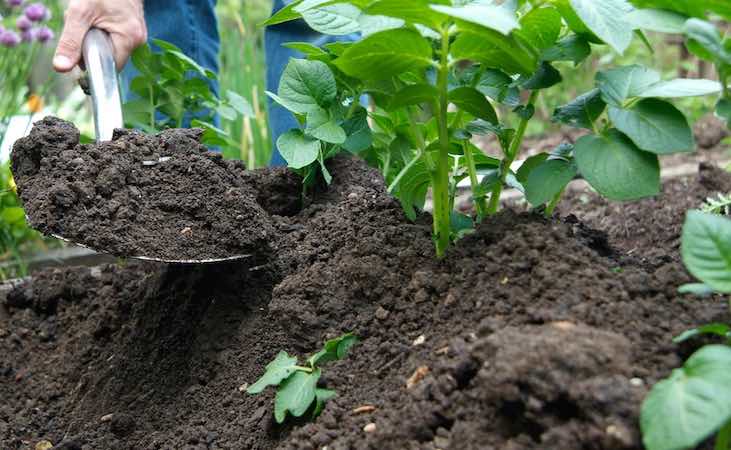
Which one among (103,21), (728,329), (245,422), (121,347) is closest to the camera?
(728,329)

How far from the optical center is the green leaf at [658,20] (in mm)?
1075

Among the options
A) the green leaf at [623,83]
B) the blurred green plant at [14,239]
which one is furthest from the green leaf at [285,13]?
the blurred green plant at [14,239]

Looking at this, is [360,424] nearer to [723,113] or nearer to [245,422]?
[245,422]

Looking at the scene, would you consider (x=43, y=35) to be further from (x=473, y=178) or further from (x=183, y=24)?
(x=473, y=178)

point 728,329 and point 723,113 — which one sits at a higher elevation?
point 723,113

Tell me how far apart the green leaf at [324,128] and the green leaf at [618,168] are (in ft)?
1.61

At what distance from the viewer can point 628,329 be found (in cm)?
101

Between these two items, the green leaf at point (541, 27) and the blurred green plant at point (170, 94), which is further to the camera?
the blurred green plant at point (170, 94)

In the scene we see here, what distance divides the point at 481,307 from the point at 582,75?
4.36 meters

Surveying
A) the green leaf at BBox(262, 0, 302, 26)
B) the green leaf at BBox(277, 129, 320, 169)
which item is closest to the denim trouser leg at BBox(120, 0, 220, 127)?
the green leaf at BBox(277, 129, 320, 169)

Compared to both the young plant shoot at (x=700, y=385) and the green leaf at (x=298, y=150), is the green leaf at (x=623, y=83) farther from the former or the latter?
the green leaf at (x=298, y=150)

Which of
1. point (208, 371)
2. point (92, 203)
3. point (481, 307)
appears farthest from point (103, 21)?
point (481, 307)

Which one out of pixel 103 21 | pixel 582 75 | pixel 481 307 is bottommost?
pixel 582 75

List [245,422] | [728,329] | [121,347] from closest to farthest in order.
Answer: [728,329], [245,422], [121,347]
